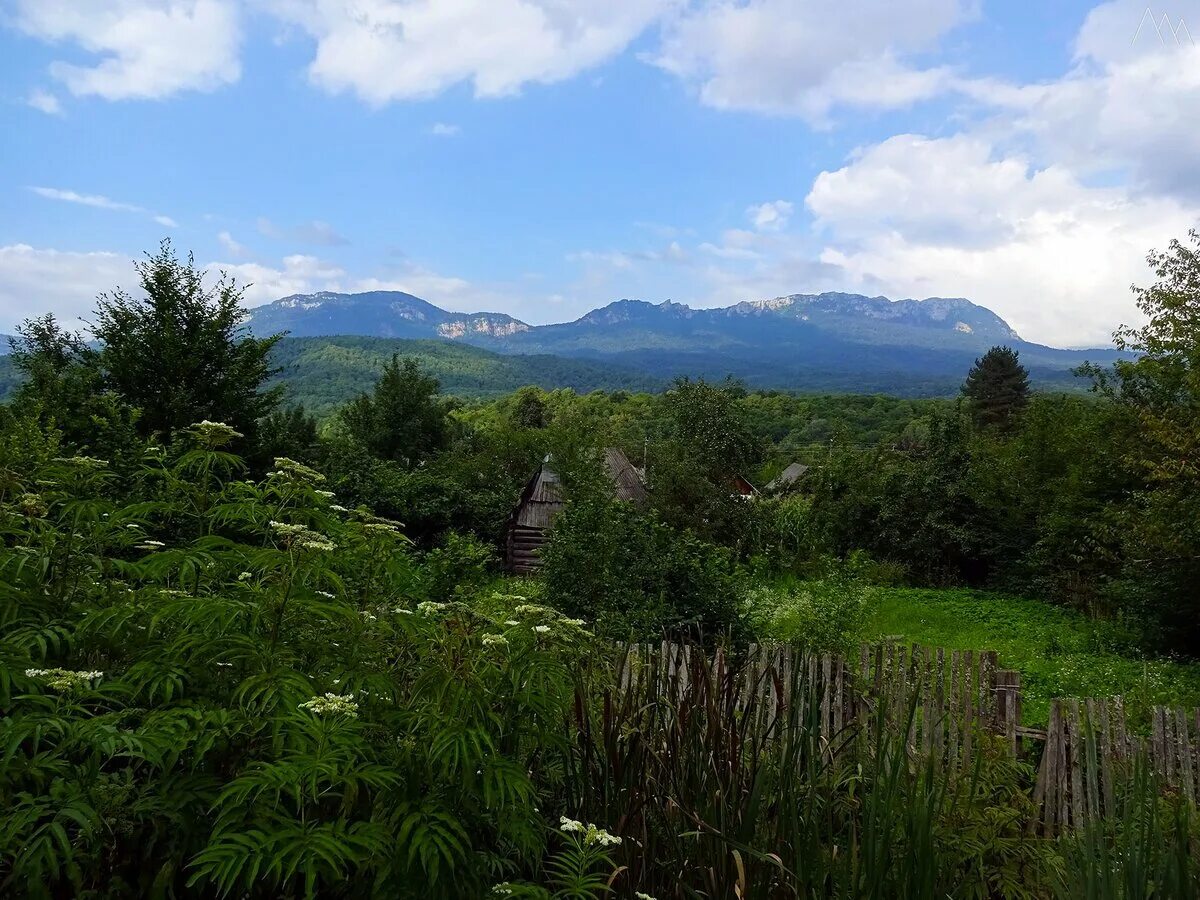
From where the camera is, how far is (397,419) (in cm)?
3578

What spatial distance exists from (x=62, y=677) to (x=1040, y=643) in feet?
43.9

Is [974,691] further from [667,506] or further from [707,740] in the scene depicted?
[667,506]

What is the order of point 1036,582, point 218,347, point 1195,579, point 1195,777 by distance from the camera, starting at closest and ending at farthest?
point 1195,777 → point 1195,579 → point 218,347 → point 1036,582

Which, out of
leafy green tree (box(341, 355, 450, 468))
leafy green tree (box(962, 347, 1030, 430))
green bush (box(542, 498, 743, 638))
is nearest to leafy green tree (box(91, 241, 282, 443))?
green bush (box(542, 498, 743, 638))

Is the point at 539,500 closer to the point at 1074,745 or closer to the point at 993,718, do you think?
the point at 993,718

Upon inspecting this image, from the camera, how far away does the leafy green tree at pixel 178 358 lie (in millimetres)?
14656

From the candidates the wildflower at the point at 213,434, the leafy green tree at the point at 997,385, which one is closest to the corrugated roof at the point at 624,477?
the wildflower at the point at 213,434

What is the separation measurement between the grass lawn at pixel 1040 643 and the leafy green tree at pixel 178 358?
42.4 feet

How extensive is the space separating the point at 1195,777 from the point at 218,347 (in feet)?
53.4

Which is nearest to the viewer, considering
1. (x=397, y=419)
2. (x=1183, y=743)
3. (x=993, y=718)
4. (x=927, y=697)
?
(x=1183, y=743)

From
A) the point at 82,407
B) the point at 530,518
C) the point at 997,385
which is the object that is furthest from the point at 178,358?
the point at 997,385

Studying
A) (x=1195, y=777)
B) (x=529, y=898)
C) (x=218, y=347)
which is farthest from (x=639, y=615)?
(x=218, y=347)

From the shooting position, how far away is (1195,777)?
15.1 ft

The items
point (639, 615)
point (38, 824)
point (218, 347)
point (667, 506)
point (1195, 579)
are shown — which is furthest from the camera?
point (667, 506)
